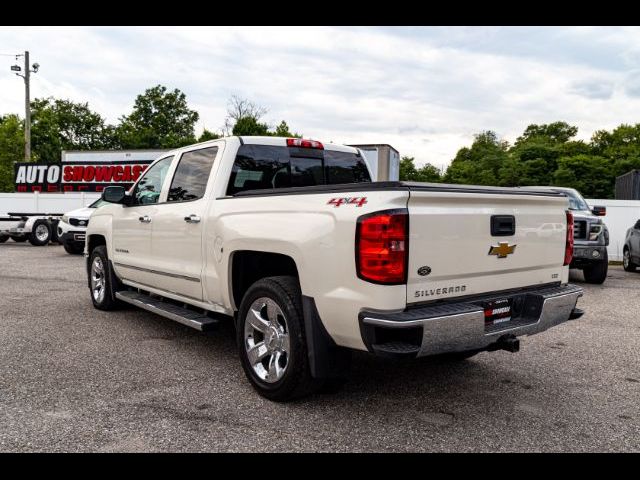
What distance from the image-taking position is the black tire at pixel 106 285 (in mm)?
6543

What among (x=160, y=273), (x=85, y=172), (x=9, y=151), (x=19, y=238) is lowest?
(x=19, y=238)

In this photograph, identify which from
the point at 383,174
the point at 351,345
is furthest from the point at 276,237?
the point at 383,174

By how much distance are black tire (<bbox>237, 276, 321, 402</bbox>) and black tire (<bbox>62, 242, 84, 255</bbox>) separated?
40.4 ft

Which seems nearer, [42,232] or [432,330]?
[432,330]

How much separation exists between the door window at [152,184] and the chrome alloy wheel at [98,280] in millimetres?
1356

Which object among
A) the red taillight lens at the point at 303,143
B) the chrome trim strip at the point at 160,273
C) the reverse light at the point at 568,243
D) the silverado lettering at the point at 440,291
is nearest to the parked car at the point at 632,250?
the reverse light at the point at 568,243

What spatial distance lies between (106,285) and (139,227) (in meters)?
1.43

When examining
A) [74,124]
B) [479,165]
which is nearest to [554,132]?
[479,165]

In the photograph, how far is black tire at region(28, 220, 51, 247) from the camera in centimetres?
1797

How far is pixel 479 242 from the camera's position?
3453 mm

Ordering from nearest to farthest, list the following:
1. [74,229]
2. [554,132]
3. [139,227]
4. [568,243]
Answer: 1. [568,243]
2. [139,227]
3. [74,229]
4. [554,132]

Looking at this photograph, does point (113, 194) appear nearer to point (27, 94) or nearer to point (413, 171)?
point (27, 94)

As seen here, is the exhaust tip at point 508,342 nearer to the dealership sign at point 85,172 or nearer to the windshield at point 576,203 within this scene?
the windshield at point 576,203
